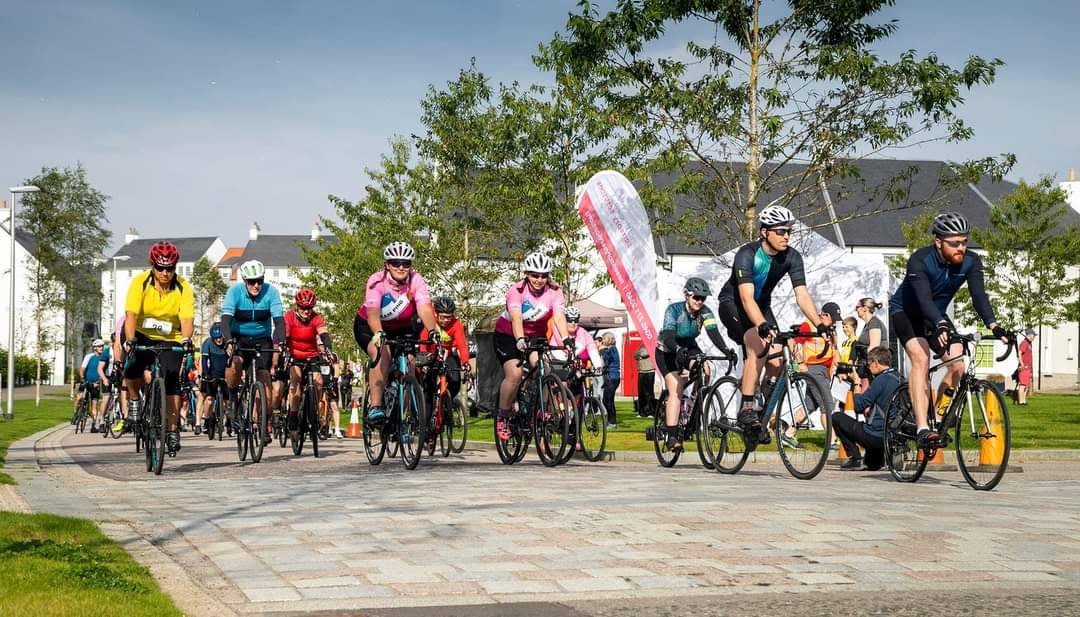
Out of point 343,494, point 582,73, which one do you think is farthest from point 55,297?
point 343,494

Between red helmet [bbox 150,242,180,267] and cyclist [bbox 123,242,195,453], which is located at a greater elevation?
red helmet [bbox 150,242,180,267]

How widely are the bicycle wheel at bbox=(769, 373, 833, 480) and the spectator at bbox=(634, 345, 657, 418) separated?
46.1ft

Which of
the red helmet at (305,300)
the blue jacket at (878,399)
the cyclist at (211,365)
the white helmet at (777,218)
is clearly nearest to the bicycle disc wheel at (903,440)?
the blue jacket at (878,399)

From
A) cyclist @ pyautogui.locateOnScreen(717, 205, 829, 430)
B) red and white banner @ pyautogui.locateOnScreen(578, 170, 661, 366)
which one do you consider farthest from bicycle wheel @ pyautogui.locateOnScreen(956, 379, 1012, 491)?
red and white banner @ pyautogui.locateOnScreen(578, 170, 661, 366)

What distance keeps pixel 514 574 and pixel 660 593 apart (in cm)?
71

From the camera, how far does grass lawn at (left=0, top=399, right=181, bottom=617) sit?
471 cm

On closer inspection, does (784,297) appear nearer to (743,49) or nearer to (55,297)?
(743,49)

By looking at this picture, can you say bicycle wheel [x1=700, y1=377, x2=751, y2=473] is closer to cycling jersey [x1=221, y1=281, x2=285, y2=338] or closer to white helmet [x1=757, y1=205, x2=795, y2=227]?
white helmet [x1=757, y1=205, x2=795, y2=227]

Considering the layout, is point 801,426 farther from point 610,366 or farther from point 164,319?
point 610,366

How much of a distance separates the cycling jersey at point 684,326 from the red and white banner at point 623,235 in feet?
21.4

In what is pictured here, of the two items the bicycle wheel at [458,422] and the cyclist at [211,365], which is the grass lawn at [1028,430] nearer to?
the bicycle wheel at [458,422]

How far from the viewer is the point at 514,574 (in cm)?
566

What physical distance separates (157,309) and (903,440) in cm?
637

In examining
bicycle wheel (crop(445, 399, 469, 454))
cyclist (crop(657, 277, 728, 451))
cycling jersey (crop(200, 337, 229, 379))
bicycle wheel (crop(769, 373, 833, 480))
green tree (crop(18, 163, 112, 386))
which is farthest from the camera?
green tree (crop(18, 163, 112, 386))
